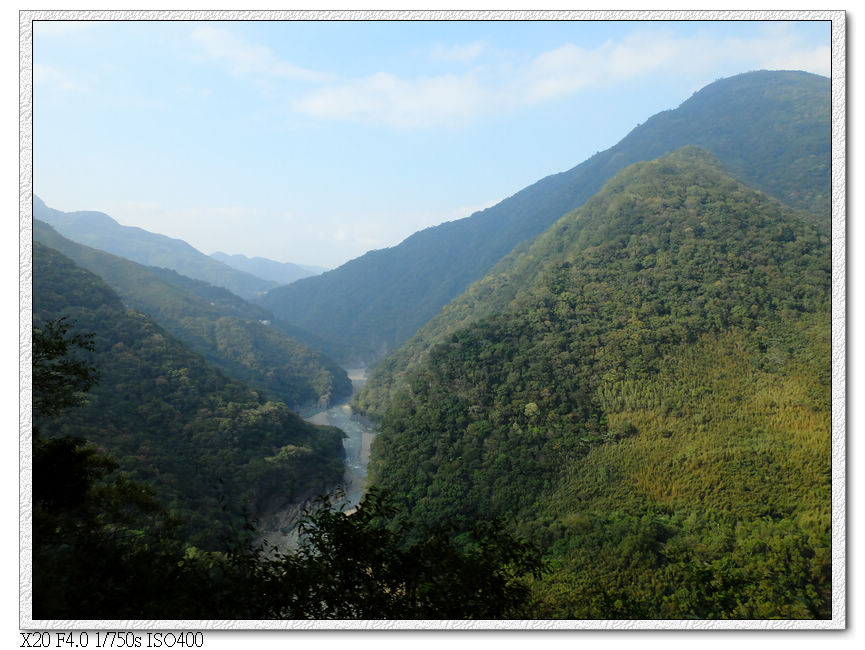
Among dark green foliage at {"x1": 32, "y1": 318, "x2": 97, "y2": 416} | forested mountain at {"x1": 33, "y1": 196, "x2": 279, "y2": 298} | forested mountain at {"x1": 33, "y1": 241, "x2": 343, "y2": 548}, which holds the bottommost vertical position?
forested mountain at {"x1": 33, "y1": 241, "x2": 343, "y2": 548}

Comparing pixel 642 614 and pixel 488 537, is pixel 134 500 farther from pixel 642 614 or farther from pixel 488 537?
pixel 642 614

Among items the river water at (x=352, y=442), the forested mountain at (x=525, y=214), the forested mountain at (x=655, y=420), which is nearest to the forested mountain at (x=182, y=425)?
the river water at (x=352, y=442)

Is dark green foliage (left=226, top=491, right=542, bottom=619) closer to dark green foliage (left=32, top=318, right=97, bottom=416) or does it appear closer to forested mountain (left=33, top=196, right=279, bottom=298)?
dark green foliage (left=32, top=318, right=97, bottom=416)

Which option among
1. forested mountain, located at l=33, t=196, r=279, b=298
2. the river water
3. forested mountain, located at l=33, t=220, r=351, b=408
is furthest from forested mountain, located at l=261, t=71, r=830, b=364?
the river water

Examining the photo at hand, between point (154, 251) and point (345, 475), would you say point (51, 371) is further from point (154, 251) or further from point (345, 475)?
point (154, 251)

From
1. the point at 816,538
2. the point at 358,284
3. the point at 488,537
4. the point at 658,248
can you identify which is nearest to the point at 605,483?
the point at 816,538

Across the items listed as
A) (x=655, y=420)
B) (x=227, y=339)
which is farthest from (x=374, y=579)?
(x=227, y=339)
